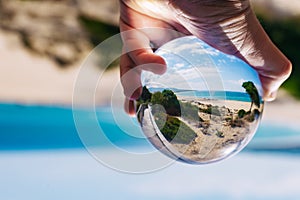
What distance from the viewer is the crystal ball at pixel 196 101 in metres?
1.05

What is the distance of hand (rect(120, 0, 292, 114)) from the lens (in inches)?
46.6

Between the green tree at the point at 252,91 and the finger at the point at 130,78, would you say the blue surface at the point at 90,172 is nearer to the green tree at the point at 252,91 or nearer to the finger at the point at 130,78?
the finger at the point at 130,78

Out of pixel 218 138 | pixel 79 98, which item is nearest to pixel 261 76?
pixel 218 138

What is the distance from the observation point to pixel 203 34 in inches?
47.6

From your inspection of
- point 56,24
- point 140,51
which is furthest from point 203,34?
point 56,24

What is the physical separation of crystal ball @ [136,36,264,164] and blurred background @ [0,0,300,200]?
681 millimetres

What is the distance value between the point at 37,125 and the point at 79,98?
11.7 inches

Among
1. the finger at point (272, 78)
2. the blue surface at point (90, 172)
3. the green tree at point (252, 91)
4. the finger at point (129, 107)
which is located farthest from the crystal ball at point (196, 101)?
the blue surface at point (90, 172)

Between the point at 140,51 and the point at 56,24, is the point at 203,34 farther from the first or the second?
the point at 56,24

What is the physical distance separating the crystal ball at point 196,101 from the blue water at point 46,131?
0.72 m

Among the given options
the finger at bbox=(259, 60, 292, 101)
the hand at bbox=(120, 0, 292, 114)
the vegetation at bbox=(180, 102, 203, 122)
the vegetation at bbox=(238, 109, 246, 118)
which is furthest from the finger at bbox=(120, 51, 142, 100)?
the finger at bbox=(259, 60, 292, 101)

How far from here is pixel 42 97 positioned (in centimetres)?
178

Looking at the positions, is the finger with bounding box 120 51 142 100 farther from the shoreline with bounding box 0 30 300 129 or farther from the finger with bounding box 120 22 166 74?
the shoreline with bounding box 0 30 300 129

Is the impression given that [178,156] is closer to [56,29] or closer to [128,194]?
[128,194]
